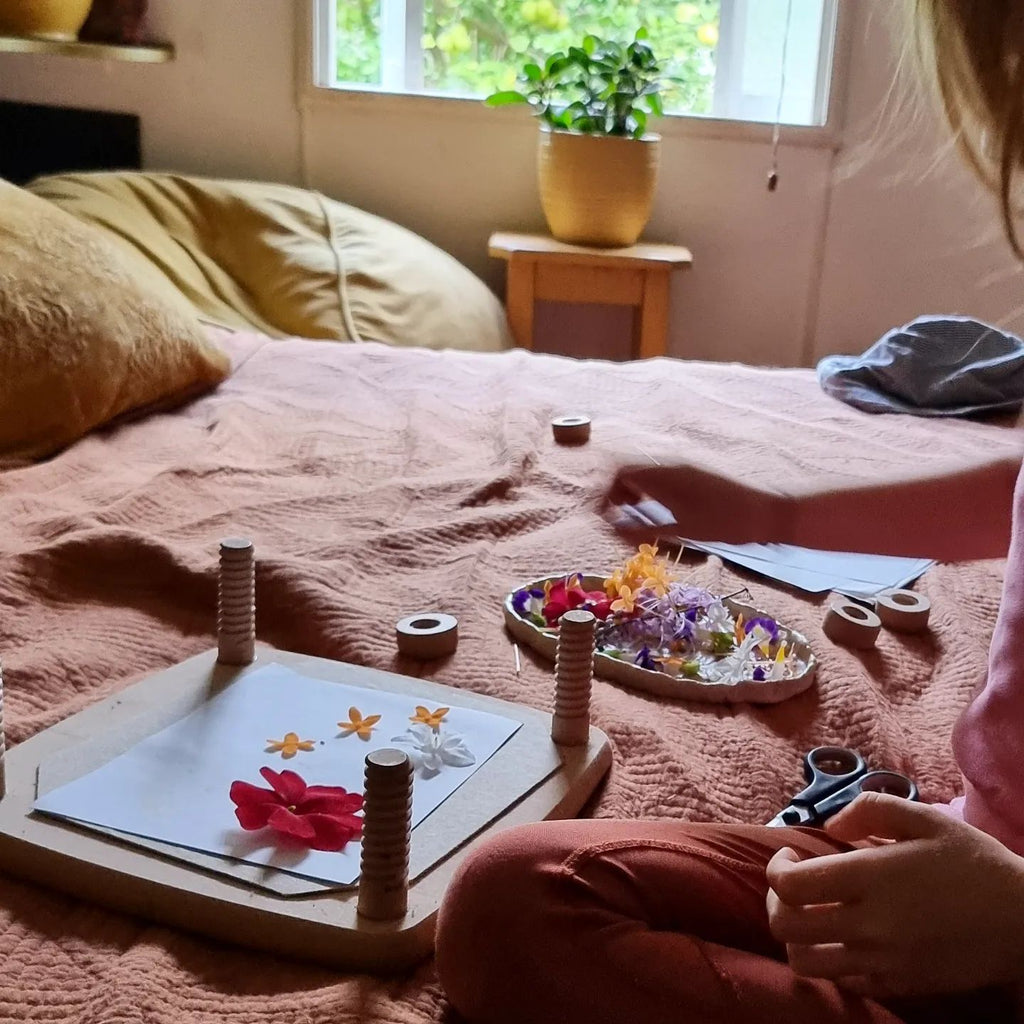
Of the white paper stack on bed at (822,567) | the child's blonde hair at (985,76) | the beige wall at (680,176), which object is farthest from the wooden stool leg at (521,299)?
the child's blonde hair at (985,76)

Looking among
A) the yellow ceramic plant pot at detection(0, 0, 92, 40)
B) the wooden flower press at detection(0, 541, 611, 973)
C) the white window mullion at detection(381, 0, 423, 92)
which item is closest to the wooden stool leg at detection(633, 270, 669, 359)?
the white window mullion at detection(381, 0, 423, 92)

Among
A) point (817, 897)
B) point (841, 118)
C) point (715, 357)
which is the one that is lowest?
point (715, 357)

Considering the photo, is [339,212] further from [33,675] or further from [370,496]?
[33,675]

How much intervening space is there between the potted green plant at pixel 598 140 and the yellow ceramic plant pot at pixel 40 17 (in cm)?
79

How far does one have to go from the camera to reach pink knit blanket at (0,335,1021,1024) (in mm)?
613

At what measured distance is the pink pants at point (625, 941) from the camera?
556 mm

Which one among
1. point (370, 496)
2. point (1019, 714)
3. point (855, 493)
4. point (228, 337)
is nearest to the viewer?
point (1019, 714)

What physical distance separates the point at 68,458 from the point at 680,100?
173cm

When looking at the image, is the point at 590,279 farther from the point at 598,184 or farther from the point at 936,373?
the point at 936,373

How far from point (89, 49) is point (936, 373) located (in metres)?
1.65

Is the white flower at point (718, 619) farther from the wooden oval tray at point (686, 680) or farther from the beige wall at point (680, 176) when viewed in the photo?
the beige wall at point (680, 176)

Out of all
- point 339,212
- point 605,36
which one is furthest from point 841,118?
point 339,212

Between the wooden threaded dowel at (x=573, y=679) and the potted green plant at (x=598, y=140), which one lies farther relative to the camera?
the potted green plant at (x=598, y=140)

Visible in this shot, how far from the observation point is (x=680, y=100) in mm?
2594
